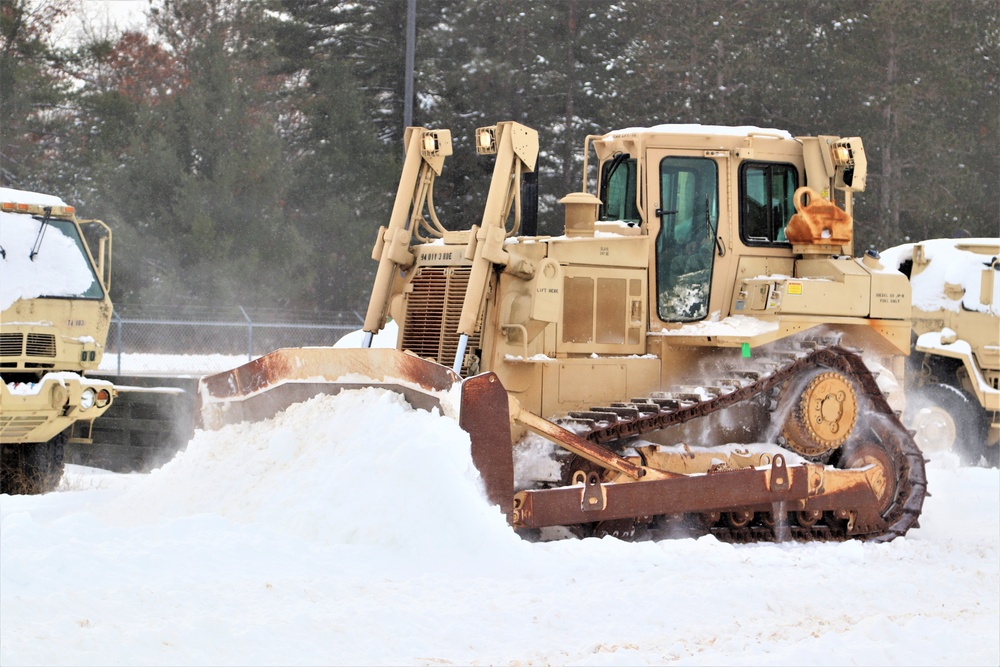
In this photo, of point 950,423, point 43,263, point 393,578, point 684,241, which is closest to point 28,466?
point 43,263

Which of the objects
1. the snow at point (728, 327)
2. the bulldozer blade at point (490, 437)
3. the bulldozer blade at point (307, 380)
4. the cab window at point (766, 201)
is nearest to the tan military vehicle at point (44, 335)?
the bulldozer blade at point (307, 380)

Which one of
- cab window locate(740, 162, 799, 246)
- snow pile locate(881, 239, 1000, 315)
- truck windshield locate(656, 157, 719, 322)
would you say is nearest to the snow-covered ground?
truck windshield locate(656, 157, 719, 322)

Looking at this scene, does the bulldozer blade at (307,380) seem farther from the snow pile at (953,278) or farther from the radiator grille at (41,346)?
the snow pile at (953,278)

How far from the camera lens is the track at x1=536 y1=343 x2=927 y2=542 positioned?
31.8ft

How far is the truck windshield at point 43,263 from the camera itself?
40.9 ft

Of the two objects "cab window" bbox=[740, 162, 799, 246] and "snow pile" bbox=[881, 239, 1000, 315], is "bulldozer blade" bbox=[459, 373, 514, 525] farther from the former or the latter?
"snow pile" bbox=[881, 239, 1000, 315]

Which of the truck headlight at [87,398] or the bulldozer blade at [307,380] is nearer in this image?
the bulldozer blade at [307,380]

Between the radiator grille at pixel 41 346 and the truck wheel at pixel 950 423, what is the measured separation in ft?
35.0

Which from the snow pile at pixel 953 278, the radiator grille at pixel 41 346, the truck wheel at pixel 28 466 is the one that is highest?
the snow pile at pixel 953 278

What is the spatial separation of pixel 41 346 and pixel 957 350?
11.5 m

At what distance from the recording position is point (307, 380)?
934cm

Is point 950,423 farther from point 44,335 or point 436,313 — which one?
point 44,335

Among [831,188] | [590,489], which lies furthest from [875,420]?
[590,489]

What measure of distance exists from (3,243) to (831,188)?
25.6ft
